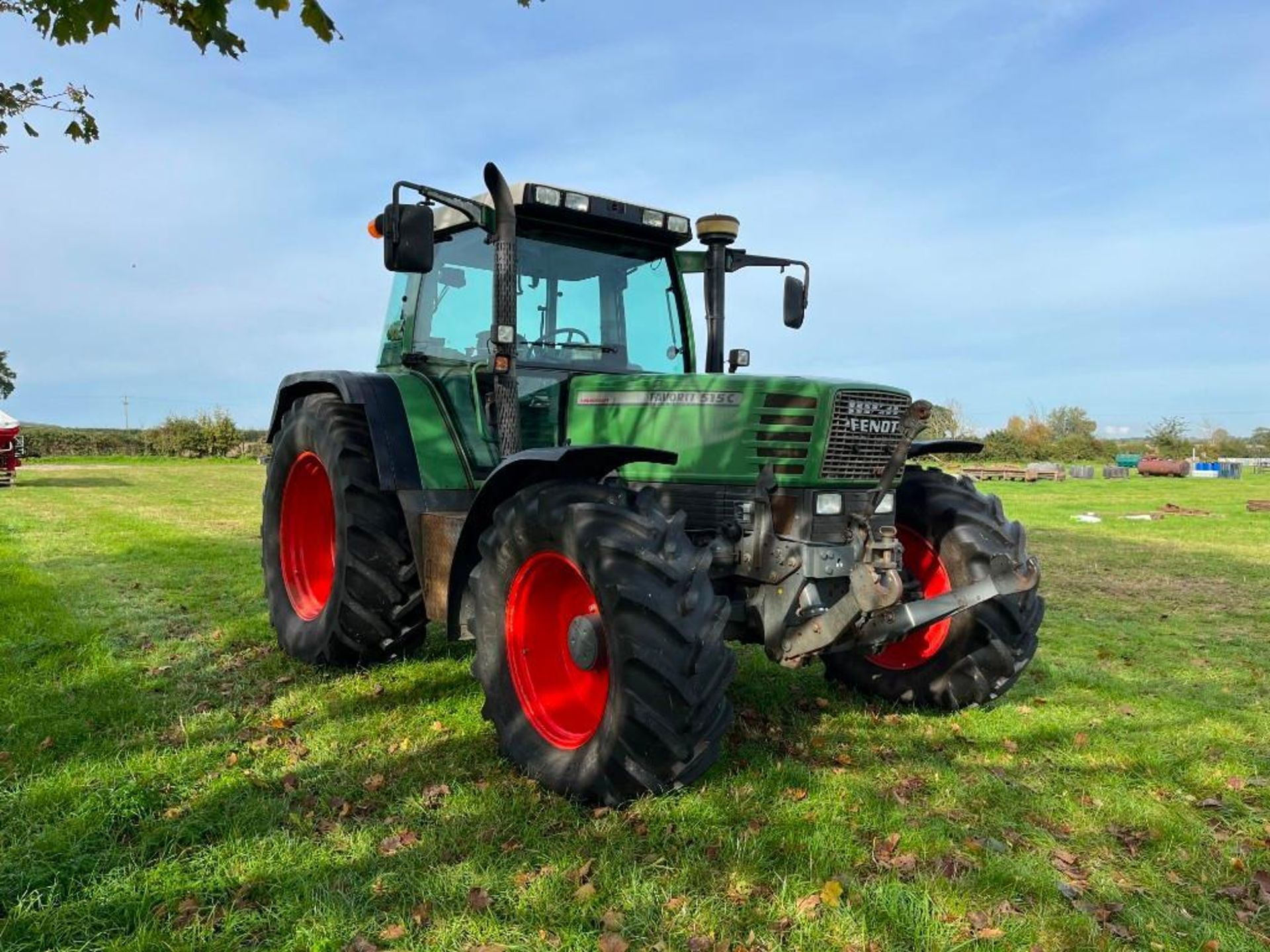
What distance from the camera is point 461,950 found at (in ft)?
7.97

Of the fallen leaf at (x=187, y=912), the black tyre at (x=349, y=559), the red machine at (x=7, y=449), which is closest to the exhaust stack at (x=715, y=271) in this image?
the black tyre at (x=349, y=559)

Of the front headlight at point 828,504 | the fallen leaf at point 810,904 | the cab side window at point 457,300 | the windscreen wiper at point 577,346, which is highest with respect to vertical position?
the cab side window at point 457,300

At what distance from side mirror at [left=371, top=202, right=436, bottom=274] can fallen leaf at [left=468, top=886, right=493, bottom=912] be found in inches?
94.4

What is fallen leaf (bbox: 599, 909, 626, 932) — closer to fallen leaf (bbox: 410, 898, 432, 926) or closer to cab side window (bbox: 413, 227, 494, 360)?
fallen leaf (bbox: 410, 898, 432, 926)

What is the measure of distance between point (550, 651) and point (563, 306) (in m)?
1.81

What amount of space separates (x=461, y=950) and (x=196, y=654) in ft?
12.0

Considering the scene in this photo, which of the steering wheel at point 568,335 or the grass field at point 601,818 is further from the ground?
the steering wheel at point 568,335

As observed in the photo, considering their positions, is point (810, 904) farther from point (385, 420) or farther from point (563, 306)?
point (385, 420)

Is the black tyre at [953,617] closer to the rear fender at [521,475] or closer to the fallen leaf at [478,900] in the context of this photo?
the rear fender at [521,475]

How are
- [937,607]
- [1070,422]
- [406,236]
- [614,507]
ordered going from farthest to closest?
[1070,422] → [406,236] → [937,607] → [614,507]

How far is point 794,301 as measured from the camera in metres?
5.12

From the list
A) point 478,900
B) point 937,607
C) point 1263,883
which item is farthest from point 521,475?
point 1263,883

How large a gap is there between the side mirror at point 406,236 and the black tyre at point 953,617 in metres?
2.56

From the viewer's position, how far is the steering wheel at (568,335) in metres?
4.54
